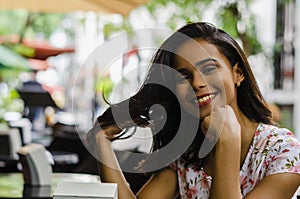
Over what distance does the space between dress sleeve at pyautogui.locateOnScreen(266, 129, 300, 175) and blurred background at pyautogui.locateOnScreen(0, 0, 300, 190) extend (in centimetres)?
39

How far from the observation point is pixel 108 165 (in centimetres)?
205

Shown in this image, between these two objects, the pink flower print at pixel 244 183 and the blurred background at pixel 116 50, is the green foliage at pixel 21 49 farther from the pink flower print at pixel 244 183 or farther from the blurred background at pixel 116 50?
the pink flower print at pixel 244 183

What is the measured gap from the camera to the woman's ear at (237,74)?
2.00m

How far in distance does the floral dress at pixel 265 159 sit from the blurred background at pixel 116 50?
0.34 meters

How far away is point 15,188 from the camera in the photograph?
3451mm

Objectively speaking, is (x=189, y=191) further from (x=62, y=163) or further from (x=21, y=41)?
(x=21, y=41)

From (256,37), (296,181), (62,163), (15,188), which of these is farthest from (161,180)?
(256,37)

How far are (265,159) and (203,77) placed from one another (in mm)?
288

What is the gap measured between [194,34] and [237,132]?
31 centimetres

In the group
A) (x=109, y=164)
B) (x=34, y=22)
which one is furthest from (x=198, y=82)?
(x=34, y=22)

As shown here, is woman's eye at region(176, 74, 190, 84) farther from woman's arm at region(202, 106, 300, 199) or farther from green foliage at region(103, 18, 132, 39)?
green foliage at region(103, 18, 132, 39)

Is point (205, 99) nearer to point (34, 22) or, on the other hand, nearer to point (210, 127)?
point (210, 127)

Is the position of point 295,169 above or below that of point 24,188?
above

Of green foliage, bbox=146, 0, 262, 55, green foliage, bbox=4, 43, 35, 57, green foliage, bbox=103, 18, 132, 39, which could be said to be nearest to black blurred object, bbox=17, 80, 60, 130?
green foliage, bbox=4, 43, 35, 57
